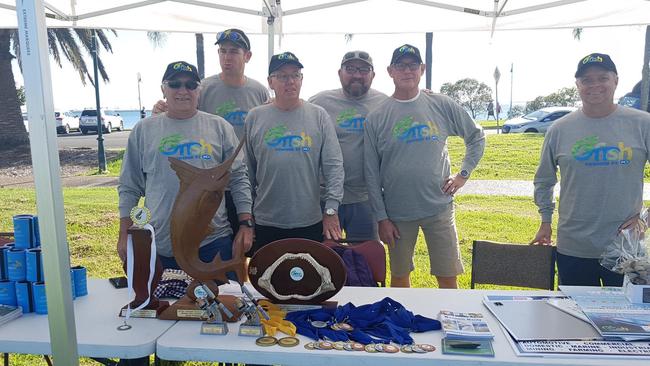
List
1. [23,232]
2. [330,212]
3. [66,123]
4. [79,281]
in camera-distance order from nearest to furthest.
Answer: [23,232] → [79,281] → [330,212] → [66,123]

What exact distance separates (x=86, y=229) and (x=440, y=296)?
17.7 feet

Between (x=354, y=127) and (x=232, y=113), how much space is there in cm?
78

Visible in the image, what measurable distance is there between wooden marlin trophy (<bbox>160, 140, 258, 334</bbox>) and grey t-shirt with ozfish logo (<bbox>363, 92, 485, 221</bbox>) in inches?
51.3

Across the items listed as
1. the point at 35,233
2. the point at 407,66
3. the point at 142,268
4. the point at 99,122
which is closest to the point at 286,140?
the point at 407,66

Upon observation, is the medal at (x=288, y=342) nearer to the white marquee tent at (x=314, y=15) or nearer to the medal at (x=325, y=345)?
the medal at (x=325, y=345)

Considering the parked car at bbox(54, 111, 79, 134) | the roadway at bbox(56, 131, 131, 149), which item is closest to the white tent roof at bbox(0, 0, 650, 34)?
the roadway at bbox(56, 131, 131, 149)

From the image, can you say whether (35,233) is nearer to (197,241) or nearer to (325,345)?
(197,241)

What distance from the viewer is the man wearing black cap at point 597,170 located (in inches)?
99.4

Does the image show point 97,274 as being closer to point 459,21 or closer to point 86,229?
point 86,229

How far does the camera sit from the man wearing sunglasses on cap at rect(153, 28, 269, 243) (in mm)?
3180

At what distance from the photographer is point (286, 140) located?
9.10 ft

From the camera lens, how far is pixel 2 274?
1.97 m

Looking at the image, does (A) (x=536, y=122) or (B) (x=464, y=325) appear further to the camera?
(A) (x=536, y=122)

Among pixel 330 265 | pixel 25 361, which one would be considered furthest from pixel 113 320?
pixel 25 361
